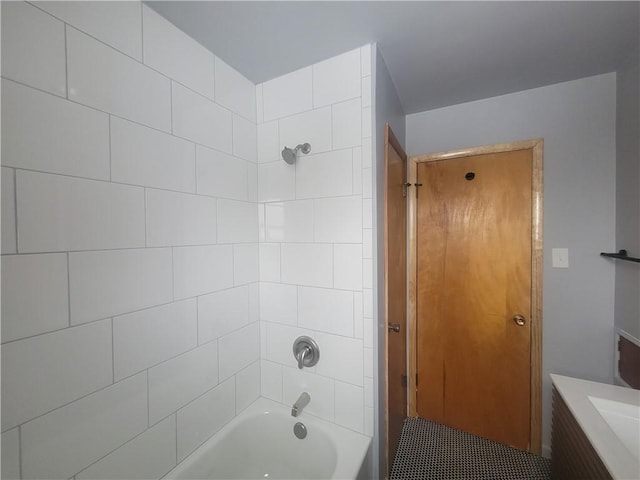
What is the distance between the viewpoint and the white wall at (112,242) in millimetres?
688

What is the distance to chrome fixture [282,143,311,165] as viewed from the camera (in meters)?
1.30

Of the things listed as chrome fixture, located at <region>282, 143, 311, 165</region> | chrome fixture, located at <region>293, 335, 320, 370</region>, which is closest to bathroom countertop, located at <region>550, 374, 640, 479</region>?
chrome fixture, located at <region>293, 335, 320, 370</region>

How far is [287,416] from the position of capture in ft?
4.64

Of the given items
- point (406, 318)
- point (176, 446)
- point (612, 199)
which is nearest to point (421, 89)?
point (612, 199)

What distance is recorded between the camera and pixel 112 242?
868 millimetres

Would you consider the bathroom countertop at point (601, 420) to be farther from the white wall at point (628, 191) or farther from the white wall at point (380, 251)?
the white wall at point (380, 251)

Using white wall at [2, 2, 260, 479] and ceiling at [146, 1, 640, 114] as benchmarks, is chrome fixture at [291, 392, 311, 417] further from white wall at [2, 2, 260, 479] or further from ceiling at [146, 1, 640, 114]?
ceiling at [146, 1, 640, 114]

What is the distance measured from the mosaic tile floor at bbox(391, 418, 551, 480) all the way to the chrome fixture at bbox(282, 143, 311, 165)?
6.43 ft

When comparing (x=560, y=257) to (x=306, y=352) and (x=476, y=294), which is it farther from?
(x=306, y=352)

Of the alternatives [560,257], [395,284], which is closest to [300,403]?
[395,284]

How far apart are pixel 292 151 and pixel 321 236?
0.48 m

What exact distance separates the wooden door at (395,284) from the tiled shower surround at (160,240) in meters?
0.21

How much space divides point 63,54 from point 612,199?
2.59 m

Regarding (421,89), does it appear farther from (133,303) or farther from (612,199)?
(133,303)
